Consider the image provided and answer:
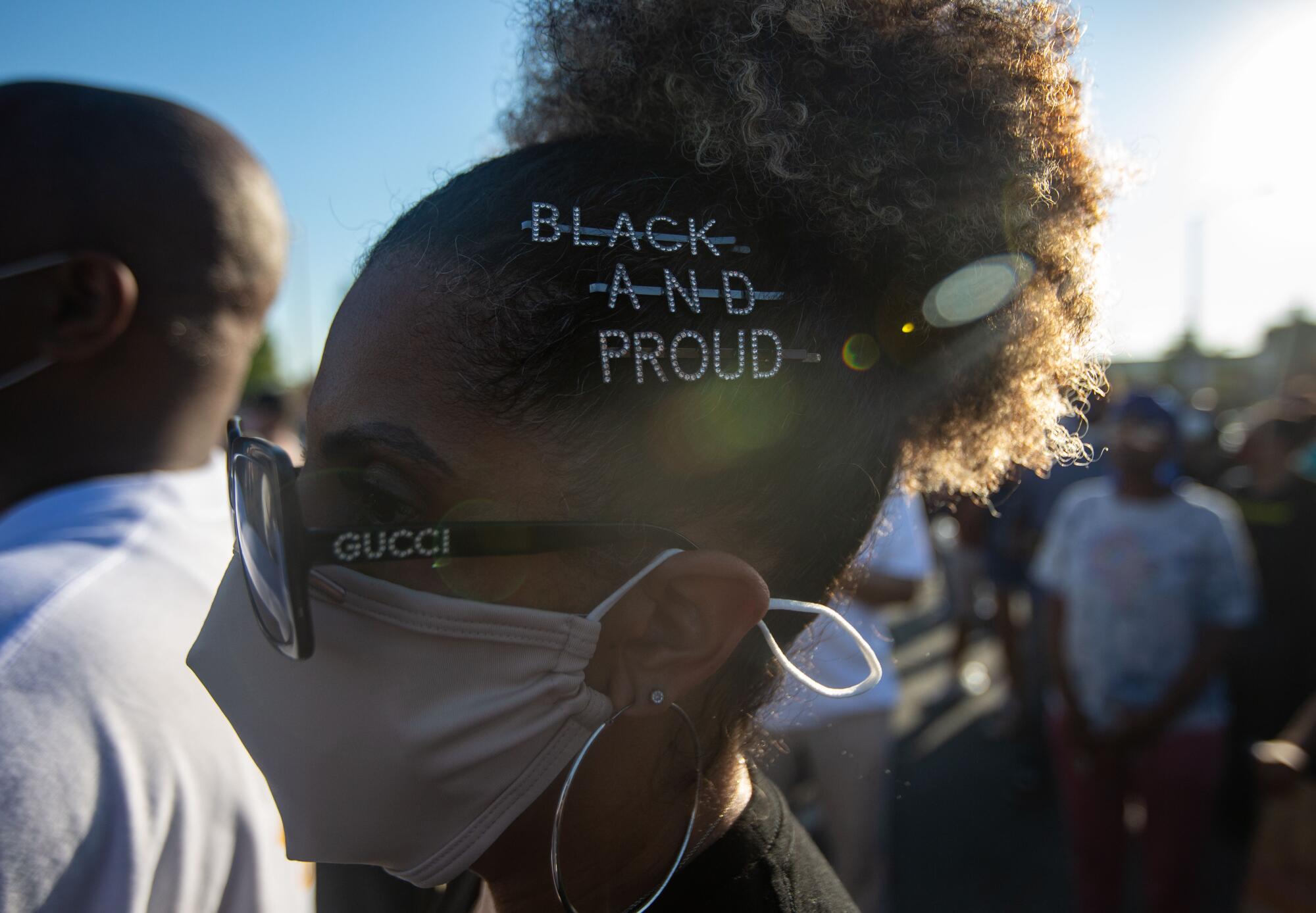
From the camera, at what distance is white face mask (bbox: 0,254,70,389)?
5.77 ft

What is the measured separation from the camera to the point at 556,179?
3.99ft

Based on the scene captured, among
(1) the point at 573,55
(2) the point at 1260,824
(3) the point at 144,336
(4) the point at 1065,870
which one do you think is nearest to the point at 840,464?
(1) the point at 573,55

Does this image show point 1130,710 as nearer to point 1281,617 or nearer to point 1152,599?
point 1152,599

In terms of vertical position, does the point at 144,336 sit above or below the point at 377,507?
above

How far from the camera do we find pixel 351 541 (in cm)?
112

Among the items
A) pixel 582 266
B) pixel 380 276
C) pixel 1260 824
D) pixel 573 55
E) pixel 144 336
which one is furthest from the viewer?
pixel 1260 824

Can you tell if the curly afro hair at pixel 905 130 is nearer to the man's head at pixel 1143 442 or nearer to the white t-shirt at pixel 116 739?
the white t-shirt at pixel 116 739

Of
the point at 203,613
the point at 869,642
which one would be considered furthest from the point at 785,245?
the point at 869,642

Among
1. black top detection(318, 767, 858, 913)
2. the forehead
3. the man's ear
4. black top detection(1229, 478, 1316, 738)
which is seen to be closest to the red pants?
black top detection(1229, 478, 1316, 738)

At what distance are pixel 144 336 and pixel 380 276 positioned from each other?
98 cm

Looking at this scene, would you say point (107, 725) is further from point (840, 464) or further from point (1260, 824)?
point (1260, 824)

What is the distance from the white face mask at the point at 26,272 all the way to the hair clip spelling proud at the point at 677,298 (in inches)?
52.2

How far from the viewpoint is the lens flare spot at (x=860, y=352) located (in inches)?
48.1

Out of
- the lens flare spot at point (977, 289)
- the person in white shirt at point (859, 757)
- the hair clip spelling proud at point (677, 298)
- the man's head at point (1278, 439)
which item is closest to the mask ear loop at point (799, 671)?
the hair clip spelling proud at point (677, 298)
